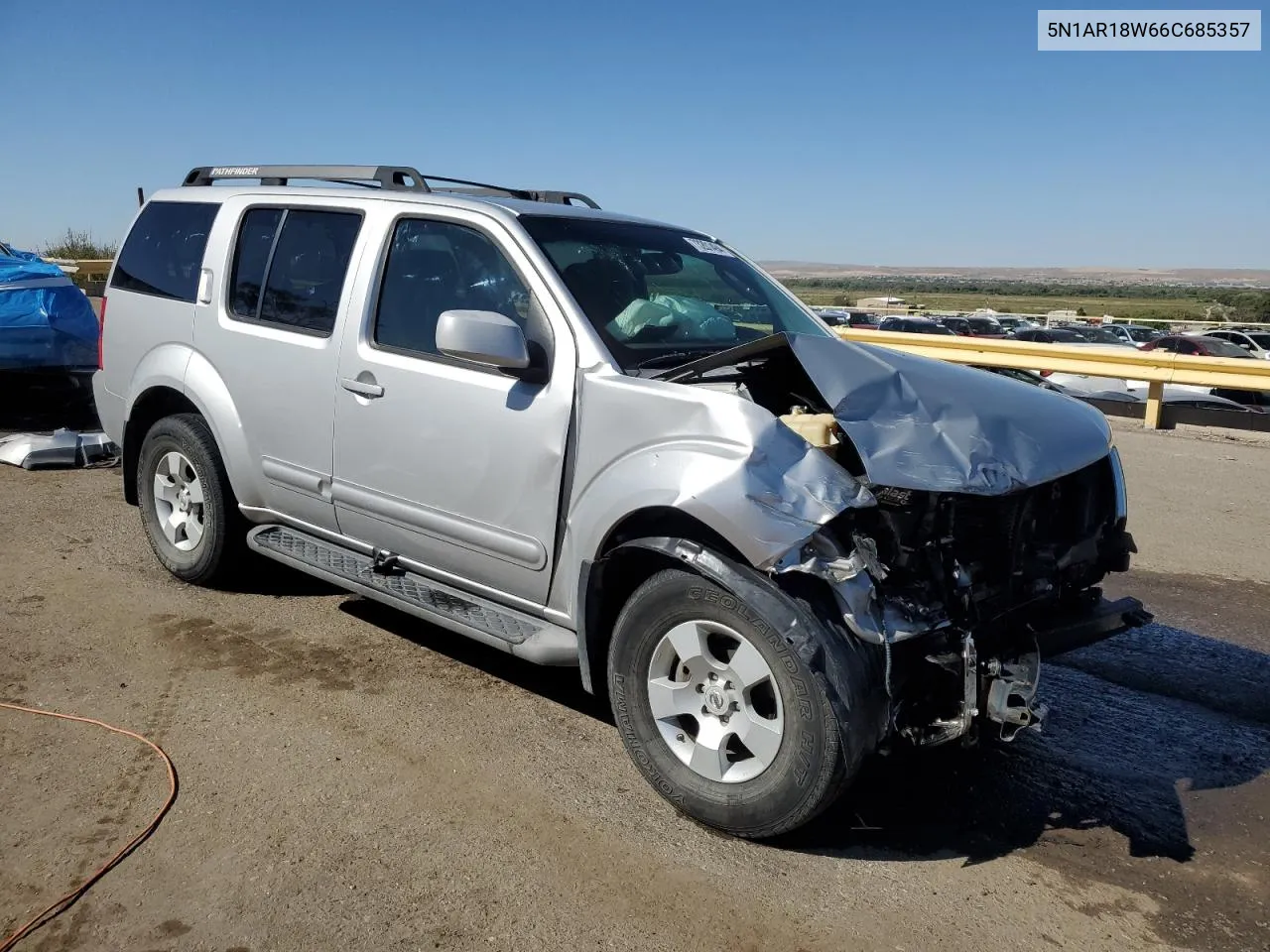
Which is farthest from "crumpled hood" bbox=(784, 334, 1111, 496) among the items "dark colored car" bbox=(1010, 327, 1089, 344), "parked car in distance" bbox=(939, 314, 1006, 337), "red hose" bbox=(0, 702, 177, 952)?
"parked car in distance" bbox=(939, 314, 1006, 337)

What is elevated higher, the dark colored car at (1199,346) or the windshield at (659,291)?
the windshield at (659,291)

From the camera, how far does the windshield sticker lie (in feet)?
16.5

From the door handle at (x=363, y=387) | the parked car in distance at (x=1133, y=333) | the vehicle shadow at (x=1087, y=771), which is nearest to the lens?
the vehicle shadow at (x=1087, y=771)

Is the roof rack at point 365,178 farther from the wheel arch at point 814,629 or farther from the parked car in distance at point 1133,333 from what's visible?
the parked car in distance at point 1133,333

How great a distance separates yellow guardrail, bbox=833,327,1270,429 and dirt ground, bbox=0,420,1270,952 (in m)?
6.63

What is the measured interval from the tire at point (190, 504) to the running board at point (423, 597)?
29 centimetres

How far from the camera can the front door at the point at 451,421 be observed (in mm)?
3910

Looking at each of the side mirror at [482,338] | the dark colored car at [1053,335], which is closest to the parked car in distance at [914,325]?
Result: the dark colored car at [1053,335]

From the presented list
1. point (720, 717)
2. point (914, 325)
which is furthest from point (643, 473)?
point (914, 325)

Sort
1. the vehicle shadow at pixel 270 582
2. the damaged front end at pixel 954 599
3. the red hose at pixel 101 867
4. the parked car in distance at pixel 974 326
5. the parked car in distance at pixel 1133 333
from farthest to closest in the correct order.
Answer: the parked car in distance at pixel 974 326
the parked car in distance at pixel 1133 333
the vehicle shadow at pixel 270 582
the damaged front end at pixel 954 599
the red hose at pixel 101 867

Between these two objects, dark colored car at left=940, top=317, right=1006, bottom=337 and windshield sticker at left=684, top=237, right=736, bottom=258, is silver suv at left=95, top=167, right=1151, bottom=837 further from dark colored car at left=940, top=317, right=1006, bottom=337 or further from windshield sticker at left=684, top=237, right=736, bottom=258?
dark colored car at left=940, top=317, right=1006, bottom=337

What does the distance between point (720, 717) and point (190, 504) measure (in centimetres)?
328

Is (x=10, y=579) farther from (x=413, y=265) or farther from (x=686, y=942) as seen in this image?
(x=686, y=942)

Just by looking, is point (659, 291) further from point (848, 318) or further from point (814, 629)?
point (848, 318)
